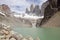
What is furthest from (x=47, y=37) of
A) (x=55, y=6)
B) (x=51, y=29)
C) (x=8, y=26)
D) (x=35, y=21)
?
(x=8, y=26)

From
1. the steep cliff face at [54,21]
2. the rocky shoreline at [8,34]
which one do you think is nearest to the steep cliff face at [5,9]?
the rocky shoreline at [8,34]

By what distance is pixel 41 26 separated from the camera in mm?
2621

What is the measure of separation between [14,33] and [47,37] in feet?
2.12

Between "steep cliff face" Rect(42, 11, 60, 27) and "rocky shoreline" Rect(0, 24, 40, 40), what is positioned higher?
"steep cliff face" Rect(42, 11, 60, 27)

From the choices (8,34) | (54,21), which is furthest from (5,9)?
(54,21)

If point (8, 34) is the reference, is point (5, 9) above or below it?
above

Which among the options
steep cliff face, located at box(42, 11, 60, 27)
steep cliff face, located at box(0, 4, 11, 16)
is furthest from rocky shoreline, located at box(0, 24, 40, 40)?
steep cliff face, located at box(42, 11, 60, 27)

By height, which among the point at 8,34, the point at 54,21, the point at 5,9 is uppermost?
the point at 5,9

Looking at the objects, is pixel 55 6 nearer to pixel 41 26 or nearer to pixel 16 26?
pixel 41 26

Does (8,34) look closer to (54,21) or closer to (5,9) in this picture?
(5,9)

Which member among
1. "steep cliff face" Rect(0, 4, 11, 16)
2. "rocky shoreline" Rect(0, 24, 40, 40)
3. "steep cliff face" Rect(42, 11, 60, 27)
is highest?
"steep cliff face" Rect(0, 4, 11, 16)

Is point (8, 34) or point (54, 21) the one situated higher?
point (54, 21)

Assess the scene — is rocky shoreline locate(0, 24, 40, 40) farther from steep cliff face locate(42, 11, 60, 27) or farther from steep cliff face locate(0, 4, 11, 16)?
steep cliff face locate(42, 11, 60, 27)

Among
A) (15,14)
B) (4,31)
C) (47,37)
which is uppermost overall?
(15,14)
